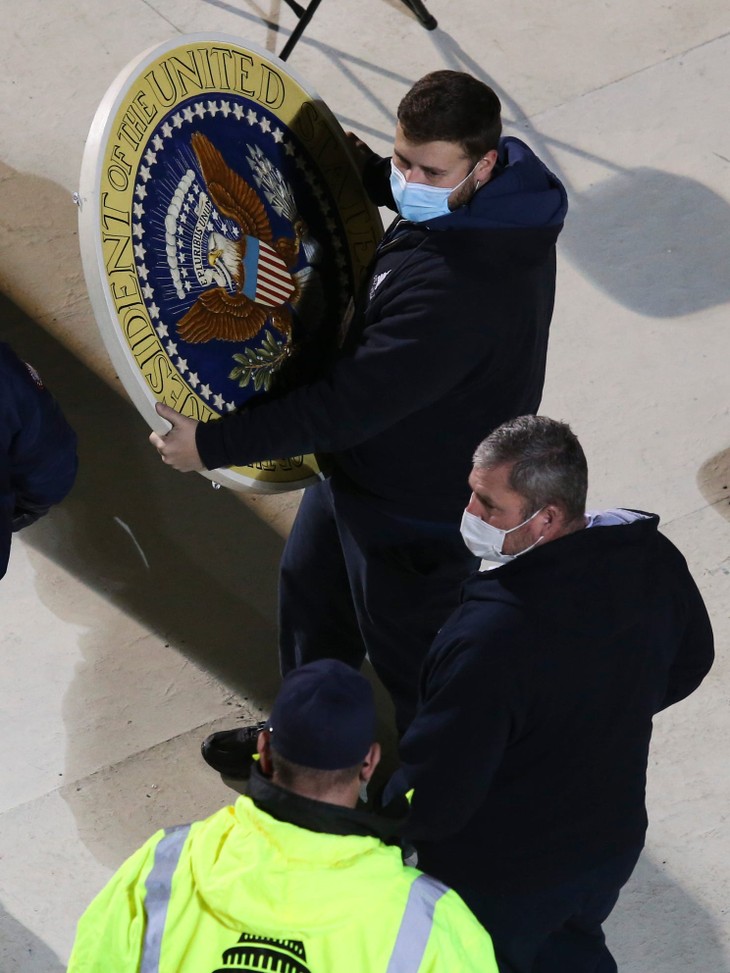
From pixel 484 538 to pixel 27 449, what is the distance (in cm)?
124

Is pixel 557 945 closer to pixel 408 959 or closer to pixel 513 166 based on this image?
pixel 408 959

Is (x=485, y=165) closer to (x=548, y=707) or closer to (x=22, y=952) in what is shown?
(x=548, y=707)

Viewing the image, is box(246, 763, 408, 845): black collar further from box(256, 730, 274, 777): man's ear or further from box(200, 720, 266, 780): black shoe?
A: box(200, 720, 266, 780): black shoe

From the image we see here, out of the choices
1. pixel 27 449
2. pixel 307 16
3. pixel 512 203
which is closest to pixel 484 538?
pixel 512 203

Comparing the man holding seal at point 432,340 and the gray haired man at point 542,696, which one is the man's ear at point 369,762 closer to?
the gray haired man at point 542,696

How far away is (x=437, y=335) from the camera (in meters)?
2.88

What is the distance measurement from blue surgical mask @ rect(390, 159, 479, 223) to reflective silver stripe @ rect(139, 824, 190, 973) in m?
1.53

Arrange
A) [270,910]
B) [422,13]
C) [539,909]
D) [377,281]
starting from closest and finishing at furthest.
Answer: [270,910] < [539,909] < [377,281] < [422,13]

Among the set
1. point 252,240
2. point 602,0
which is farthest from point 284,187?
point 602,0

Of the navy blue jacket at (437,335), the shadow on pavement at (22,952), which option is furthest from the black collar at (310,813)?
the shadow on pavement at (22,952)

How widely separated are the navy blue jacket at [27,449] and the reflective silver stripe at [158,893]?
4.19 feet

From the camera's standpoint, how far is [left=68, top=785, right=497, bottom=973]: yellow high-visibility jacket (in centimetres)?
203

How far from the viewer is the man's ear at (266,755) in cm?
224

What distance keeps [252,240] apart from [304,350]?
0.34 metres
